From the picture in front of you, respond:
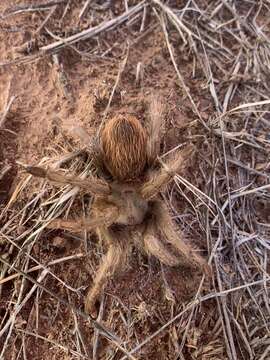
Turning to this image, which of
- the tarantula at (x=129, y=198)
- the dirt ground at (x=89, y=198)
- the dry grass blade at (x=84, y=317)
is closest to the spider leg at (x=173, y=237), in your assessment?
the tarantula at (x=129, y=198)

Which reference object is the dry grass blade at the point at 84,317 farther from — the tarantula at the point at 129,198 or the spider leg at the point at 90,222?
the spider leg at the point at 90,222

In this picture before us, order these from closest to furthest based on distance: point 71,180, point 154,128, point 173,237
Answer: point 71,180 → point 173,237 → point 154,128

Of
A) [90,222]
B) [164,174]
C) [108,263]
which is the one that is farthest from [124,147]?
[108,263]

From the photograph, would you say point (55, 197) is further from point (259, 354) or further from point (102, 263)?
point (259, 354)

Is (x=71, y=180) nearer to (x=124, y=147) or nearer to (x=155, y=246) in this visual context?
(x=124, y=147)

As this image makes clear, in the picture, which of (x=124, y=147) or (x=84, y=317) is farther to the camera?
(x=84, y=317)

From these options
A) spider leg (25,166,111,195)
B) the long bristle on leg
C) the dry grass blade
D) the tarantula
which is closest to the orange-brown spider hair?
the tarantula
